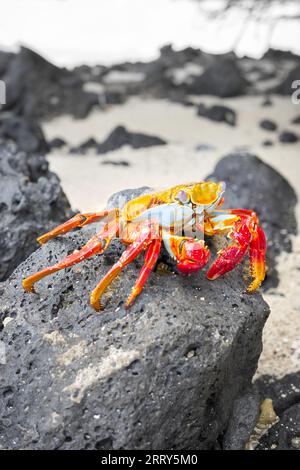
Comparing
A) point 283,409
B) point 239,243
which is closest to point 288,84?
point 283,409

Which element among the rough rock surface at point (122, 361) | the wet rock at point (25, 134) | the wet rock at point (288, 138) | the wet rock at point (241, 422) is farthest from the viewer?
the wet rock at point (288, 138)

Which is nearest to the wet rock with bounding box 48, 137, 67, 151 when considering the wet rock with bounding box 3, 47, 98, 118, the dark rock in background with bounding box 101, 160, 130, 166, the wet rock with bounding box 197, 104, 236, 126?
the dark rock in background with bounding box 101, 160, 130, 166

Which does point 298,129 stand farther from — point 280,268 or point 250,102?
point 280,268

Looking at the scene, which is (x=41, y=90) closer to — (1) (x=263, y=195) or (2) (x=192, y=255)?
(1) (x=263, y=195)

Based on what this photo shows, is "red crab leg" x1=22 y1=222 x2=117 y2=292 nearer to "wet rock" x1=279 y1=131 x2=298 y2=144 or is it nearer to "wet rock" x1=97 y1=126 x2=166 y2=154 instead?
"wet rock" x1=97 y1=126 x2=166 y2=154

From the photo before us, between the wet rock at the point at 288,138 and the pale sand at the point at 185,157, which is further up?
the wet rock at the point at 288,138

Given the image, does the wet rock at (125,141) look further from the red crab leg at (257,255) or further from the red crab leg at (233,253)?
the red crab leg at (233,253)

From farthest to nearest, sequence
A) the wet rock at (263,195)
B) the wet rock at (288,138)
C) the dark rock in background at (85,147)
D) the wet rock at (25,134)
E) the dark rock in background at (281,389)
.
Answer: the dark rock in background at (85,147) → the wet rock at (288,138) → the wet rock at (25,134) → the wet rock at (263,195) → the dark rock in background at (281,389)

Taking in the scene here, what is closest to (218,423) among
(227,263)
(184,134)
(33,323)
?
(227,263)

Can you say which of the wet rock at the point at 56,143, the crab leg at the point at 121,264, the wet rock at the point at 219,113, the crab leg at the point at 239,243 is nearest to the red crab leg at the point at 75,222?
the crab leg at the point at 121,264
